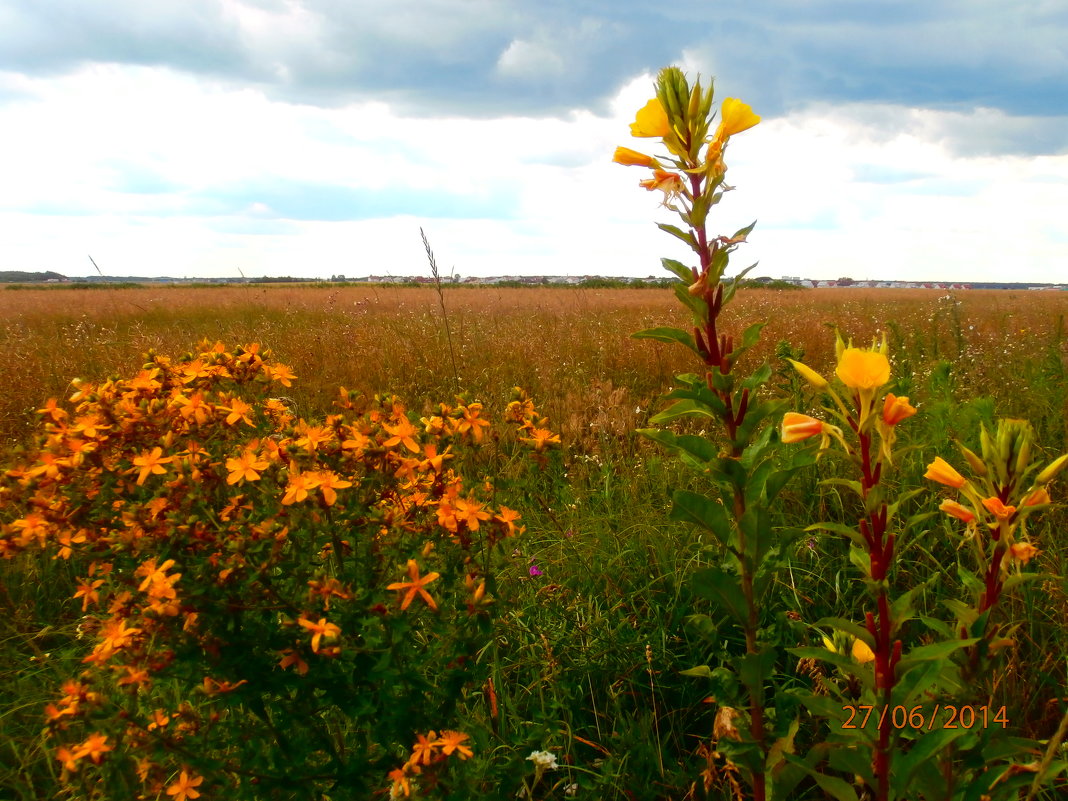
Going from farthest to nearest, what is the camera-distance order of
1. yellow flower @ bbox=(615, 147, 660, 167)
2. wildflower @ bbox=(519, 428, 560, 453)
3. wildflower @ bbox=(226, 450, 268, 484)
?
wildflower @ bbox=(519, 428, 560, 453) < wildflower @ bbox=(226, 450, 268, 484) < yellow flower @ bbox=(615, 147, 660, 167)

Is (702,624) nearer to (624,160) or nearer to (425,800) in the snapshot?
(425,800)

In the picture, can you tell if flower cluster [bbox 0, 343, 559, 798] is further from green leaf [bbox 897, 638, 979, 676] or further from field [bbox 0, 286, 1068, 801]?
green leaf [bbox 897, 638, 979, 676]

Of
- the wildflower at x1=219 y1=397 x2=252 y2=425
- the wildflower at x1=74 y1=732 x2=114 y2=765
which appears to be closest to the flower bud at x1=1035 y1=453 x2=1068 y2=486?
the wildflower at x1=219 y1=397 x2=252 y2=425

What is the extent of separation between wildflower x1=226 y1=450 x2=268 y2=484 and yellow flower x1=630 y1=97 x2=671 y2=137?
100 centimetres

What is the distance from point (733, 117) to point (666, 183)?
0.17m

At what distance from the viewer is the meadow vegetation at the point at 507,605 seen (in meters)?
1.05

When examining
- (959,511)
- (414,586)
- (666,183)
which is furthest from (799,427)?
(414,586)

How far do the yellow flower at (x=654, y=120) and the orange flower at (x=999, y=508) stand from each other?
Answer: 2.62ft

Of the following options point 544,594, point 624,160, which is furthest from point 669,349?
point 624,160

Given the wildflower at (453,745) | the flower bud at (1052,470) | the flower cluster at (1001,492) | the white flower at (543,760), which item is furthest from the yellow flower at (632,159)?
the white flower at (543,760)

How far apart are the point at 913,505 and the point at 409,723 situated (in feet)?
7.34

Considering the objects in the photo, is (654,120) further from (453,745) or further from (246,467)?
(453,745)

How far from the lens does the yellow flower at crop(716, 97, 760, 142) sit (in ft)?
3.59

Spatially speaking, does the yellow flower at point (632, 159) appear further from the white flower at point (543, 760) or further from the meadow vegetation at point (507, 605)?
the white flower at point (543, 760)
